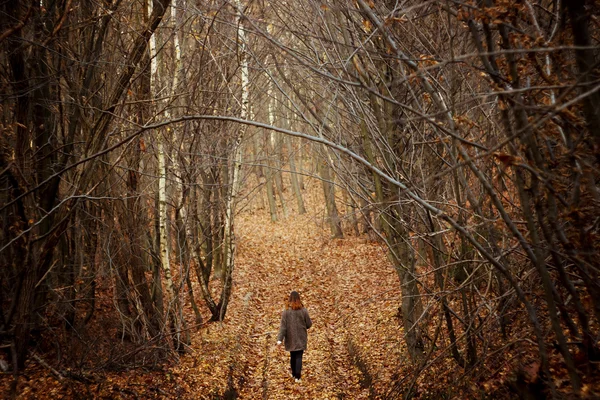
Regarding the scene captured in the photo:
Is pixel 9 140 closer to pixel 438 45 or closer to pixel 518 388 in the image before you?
pixel 438 45

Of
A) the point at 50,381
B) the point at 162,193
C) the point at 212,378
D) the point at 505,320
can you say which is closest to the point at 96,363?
the point at 50,381

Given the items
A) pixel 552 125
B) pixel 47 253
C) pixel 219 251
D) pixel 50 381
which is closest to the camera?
pixel 552 125

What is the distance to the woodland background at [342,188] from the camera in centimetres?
345

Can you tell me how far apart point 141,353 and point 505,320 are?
5.85 metres

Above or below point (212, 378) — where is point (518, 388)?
above

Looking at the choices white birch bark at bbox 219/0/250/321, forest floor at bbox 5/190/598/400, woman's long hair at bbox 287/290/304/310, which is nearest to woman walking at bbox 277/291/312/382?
woman's long hair at bbox 287/290/304/310

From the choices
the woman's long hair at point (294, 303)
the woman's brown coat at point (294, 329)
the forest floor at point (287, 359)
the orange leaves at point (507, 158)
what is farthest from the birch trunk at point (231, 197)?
the orange leaves at point (507, 158)

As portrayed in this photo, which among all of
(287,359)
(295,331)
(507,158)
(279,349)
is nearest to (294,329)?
(295,331)

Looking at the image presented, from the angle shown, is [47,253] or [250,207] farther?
[250,207]

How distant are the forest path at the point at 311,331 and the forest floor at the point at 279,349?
0.02 m

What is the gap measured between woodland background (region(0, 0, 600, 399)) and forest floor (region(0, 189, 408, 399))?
65 millimetres

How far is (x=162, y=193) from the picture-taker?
9188 mm

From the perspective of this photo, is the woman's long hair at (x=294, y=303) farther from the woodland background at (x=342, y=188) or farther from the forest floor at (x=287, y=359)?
the woodland background at (x=342, y=188)

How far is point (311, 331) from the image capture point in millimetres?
11375
